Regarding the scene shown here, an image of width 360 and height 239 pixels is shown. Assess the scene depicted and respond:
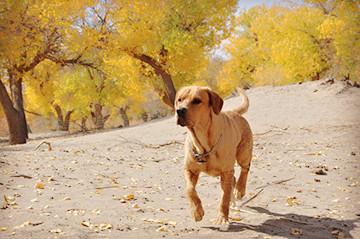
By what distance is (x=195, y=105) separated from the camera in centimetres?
407

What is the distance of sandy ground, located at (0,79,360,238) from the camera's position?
→ 4.02 metres

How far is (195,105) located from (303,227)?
1653mm

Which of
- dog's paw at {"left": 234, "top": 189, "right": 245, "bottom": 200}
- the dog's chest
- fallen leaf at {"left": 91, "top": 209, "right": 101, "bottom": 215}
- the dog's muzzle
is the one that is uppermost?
the dog's muzzle

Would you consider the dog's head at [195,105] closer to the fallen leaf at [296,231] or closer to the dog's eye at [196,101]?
the dog's eye at [196,101]

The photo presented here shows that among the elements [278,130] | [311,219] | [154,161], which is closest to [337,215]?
[311,219]

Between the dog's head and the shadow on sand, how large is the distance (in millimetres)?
1073

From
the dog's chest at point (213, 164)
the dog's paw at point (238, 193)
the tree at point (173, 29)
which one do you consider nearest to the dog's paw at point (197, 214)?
the dog's chest at point (213, 164)

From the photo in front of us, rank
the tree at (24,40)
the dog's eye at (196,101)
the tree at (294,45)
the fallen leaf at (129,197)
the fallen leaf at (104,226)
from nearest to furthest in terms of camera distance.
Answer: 1. the fallen leaf at (104,226)
2. the dog's eye at (196,101)
3. the fallen leaf at (129,197)
4. the tree at (24,40)
5. the tree at (294,45)

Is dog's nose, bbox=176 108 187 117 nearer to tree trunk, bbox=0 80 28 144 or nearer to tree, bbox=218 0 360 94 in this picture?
tree, bbox=218 0 360 94

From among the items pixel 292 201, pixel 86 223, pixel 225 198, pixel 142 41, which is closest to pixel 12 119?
pixel 142 41

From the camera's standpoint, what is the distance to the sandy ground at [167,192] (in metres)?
4.02

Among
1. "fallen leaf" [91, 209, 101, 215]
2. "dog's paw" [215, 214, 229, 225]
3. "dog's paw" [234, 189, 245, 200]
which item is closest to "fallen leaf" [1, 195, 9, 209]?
"fallen leaf" [91, 209, 101, 215]

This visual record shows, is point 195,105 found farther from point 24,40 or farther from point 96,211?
point 24,40

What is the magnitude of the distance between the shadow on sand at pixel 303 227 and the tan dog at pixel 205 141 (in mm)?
334
